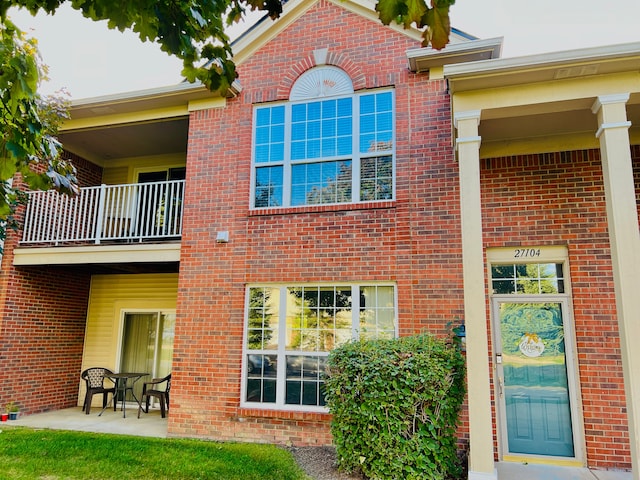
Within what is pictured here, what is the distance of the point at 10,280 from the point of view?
8.73 metres

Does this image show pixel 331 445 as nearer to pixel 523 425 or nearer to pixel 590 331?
pixel 523 425

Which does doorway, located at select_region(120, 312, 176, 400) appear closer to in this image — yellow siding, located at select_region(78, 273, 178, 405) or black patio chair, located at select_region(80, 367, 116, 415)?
yellow siding, located at select_region(78, 273, 178, 405)

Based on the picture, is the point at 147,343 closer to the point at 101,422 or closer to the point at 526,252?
the point at 101,422

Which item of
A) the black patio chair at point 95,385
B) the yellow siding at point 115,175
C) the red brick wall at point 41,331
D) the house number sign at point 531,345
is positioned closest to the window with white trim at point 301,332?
the house number sign at point 531,345

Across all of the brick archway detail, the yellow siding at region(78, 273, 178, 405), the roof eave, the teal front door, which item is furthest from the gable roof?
the teal front door

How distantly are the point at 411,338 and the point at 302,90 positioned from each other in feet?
15.1

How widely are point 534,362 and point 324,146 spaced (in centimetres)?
452

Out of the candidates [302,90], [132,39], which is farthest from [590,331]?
[132,39]

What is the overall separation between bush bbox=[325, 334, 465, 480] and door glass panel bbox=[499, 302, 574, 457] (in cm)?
126

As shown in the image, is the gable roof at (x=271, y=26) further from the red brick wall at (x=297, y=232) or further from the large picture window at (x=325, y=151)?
the large picture window at (x=325, y=151)

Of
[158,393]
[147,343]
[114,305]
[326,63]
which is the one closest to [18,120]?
[326,63]

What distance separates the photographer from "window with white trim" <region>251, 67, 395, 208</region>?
737 cm

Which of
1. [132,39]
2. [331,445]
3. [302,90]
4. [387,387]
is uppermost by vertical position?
[302,90]

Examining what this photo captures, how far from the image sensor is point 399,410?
5.19m
